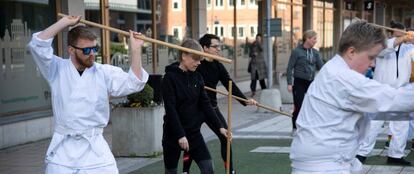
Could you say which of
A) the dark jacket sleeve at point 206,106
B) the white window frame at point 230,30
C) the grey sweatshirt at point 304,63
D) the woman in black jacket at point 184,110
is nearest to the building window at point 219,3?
the white window frame at point 230,30

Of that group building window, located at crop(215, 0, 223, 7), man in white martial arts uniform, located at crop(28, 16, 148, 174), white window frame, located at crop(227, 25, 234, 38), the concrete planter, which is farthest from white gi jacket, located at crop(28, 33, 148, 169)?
white window frame, located at crop(227, 25, 234, 38)

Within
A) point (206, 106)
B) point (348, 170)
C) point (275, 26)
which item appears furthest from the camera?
point (275, 26)

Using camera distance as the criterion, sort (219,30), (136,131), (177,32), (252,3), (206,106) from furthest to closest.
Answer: (252,3) < (219,30) < (177,32) < (136,131) < (206,106)

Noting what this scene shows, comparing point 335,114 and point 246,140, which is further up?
point 335,114

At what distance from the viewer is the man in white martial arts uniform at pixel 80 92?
3904 millimetres

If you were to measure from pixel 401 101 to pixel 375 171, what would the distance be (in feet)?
17.0

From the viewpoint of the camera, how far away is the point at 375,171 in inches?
314

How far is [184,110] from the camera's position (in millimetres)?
5914

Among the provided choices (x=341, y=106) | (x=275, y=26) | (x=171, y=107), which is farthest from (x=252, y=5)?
(x=341, y=106)

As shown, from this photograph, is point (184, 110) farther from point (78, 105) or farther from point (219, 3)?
point (219, 3)

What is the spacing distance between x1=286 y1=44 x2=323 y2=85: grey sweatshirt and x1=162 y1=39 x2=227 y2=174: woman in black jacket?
178 inches

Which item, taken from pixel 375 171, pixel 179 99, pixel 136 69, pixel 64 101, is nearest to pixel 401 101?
pixel 136 69

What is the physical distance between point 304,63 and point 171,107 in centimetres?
504

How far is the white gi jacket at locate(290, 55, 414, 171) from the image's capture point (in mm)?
3180
